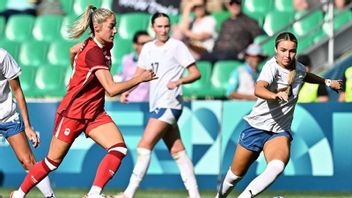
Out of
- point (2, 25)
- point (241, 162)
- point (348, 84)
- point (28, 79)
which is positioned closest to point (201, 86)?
point (28, 79)

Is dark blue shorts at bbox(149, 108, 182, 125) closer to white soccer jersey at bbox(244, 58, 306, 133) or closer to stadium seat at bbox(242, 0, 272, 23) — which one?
white soccer jersey at bbox(244, 58, 306, 133)

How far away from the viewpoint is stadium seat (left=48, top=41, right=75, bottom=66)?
17.8 m

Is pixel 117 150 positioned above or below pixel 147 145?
above

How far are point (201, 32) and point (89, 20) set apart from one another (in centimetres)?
728

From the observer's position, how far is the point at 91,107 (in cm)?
952

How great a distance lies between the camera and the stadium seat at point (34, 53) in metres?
18.0

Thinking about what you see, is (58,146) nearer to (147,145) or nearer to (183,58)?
(147,145)

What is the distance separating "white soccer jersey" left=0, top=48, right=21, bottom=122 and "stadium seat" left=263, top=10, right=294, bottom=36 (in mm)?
7315

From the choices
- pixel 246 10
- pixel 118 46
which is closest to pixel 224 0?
pixel 246 10

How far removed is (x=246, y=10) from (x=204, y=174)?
456cm

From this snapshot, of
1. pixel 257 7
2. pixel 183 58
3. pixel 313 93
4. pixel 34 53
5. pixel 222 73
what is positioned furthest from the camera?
pixel 34 53

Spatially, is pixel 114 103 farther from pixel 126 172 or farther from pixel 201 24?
pixel 201 24

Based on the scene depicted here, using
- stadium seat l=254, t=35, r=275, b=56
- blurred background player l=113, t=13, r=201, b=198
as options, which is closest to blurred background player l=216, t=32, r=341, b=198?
blurred background player l=113, t=13, r=201, b=198

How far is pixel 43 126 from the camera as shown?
1388 cm
